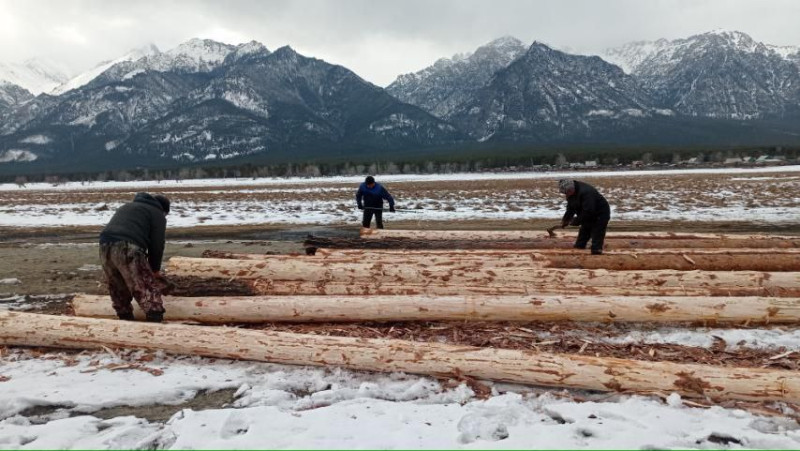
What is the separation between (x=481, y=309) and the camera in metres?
6.38

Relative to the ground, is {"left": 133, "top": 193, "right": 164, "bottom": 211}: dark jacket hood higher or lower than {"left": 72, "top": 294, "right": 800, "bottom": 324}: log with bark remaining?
higher

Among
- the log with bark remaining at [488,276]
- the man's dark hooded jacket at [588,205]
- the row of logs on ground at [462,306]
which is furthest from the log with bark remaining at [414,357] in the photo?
the man's dark hooded jacket at [588,205]

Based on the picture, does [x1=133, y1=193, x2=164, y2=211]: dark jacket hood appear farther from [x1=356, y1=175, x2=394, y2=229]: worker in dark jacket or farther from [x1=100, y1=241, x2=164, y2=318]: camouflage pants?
[x1=356, y1=175, x2=394, y2=229]: worker in dark jacket

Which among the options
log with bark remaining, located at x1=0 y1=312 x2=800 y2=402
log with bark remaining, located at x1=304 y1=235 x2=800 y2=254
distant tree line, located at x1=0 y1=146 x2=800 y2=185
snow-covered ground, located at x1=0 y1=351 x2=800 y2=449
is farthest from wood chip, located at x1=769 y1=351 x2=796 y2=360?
distant tree line, located at x1=0 y1=146 x2=800 y2=185

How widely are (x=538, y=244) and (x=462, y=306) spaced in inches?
167

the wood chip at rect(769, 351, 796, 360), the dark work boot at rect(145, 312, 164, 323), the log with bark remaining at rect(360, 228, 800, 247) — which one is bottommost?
the wood chip at rect(769, 351, 796, 360)

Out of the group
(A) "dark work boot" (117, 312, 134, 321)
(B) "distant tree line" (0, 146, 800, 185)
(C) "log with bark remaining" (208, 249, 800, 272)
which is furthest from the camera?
(B) "distant tree line" (0, 146, 800, 185)

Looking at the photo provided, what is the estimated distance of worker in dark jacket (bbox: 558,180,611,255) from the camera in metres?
8.46

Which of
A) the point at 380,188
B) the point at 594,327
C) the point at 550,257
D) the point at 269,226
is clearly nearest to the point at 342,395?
the point at 594,327

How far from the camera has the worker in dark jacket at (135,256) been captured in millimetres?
6195

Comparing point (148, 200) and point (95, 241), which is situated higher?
point (148, 200)

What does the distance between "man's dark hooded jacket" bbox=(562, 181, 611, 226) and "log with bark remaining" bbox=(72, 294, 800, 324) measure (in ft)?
7.77

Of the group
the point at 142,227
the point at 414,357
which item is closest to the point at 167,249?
the point at 142,227

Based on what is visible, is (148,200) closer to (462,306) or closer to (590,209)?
(462,306)
